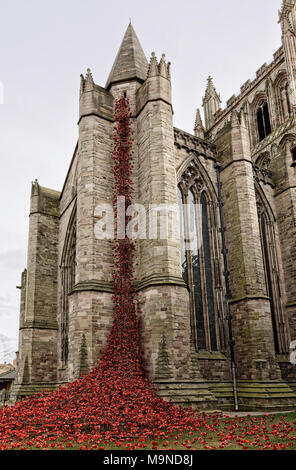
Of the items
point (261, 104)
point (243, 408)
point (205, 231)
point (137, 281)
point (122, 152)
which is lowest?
point (243, 408)

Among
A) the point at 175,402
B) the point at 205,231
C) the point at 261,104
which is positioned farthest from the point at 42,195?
the point at 261,104

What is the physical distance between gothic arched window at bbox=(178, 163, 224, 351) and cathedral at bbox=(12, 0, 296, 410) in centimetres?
5

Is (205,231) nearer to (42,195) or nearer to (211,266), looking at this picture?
(211,266)

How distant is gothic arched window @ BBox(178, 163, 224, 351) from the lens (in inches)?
647

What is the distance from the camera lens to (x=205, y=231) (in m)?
18.3

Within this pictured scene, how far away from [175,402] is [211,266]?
7.61 meters

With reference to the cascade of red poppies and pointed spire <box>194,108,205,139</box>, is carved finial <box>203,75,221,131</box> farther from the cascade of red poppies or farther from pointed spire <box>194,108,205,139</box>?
the cascade of red poppies

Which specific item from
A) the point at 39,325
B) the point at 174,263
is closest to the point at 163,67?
the point at 174,263

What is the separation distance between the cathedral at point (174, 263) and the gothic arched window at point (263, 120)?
468 inches

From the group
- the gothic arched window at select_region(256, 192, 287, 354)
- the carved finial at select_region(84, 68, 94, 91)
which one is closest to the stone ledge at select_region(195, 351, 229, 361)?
the gothic arched window at select_region(256, 192, 287, 354)

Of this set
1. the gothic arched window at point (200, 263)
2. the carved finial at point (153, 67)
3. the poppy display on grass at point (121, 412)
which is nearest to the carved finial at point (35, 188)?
the poppy display on grass at point (121, 412)

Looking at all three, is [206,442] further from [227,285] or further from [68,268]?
[68,268]

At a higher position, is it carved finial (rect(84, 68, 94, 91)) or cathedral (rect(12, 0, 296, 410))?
carved finial (rect(84, 68, 94, 91))

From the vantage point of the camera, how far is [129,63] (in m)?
18.5
